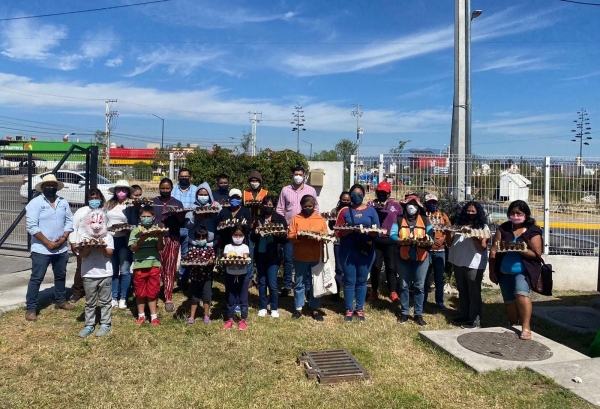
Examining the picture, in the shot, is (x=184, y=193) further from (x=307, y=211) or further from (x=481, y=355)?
(x=481, y=355)

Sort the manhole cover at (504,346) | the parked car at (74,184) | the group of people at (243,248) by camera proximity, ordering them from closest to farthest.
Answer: the manhole cover at (504,346) < the group of people at (243,248) < the parked car at (74,184)

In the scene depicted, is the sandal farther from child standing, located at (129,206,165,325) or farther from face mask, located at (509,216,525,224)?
child standing, located at (129,206,165,325)

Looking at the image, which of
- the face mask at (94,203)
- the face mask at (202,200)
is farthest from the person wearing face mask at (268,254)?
the face mask at (94,203)

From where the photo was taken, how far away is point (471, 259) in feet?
21.2

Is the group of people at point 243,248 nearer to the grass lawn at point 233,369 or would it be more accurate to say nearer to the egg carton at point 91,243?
the egg carton at point 91,243

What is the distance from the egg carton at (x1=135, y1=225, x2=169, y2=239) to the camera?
5950 mm

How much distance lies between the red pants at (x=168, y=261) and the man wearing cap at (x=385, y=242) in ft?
9.53

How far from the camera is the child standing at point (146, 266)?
6.16m

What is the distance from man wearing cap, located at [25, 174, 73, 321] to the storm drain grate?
3.67 meters

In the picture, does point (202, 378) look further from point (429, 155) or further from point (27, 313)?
point (429, 155)

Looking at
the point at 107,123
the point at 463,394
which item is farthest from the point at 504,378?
the point at 107,123

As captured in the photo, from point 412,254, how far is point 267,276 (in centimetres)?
205

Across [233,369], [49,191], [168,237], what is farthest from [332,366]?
[49,191]

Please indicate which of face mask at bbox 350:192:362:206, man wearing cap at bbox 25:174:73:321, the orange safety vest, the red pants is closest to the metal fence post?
the orange safety vest
